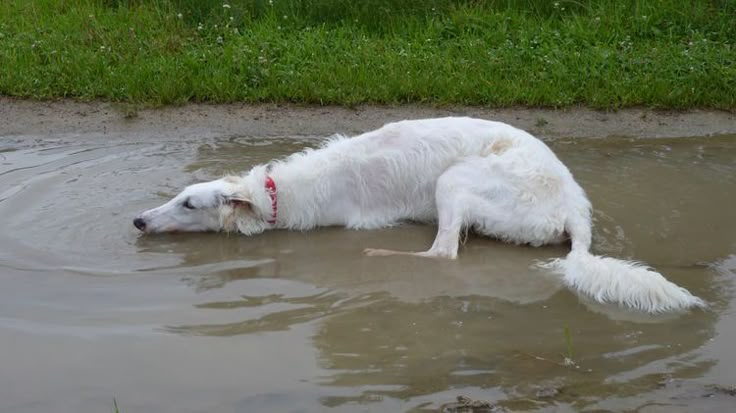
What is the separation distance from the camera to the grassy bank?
9.55 metres

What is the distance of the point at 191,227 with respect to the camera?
6.84m

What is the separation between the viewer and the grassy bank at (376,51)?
31.3 ft

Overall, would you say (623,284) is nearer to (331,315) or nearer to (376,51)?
(331,315)

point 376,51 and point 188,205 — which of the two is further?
point 376,51

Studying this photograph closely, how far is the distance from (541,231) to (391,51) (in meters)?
4.38

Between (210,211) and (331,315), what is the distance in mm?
1943

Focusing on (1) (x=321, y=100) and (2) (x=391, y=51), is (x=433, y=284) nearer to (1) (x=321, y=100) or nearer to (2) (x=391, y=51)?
(1) (x=321, y=100)

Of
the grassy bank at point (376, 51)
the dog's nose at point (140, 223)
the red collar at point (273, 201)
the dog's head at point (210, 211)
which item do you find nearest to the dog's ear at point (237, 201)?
the dog's head at point (210, 211)

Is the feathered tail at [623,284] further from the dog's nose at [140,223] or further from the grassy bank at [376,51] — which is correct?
the grassy bank at [376,51]

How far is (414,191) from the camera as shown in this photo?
22.8 ft

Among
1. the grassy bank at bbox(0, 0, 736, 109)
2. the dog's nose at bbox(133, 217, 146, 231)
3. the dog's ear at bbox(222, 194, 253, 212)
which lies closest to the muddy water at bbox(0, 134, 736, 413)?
the dog's nose at bbox(133, 217, 146, 231)

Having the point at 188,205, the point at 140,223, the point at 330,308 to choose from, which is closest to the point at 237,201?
the point at 188,205

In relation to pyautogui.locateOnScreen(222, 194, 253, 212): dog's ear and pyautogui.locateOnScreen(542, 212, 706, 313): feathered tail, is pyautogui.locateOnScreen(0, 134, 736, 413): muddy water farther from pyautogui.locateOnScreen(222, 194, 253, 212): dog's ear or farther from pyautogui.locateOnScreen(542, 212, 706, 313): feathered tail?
pyautogui.locateOnScreen(222, 194, 253, 212): dog's ear

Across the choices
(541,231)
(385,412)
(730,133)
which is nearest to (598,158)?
(730,133)
